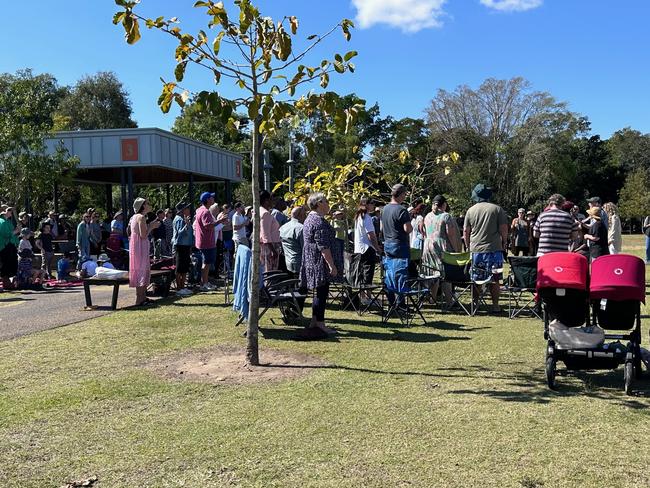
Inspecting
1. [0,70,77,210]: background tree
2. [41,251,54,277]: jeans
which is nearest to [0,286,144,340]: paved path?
[41,251,54,277]: jeans

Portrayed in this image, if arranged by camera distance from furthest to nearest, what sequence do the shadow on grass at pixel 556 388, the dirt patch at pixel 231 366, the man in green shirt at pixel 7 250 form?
the man in green shirt at pixel 7 250, the dirt patch at pixel 231 366, the shadow on grass at pixel 556 388

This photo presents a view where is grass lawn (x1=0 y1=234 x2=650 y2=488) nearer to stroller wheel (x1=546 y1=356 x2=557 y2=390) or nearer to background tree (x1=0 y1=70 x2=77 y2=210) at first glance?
stroller wheel (x1=546 y1=356 x2=557 y2=390)

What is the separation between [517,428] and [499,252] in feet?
17.3

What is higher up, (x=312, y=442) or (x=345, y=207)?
(x=345, y=207)

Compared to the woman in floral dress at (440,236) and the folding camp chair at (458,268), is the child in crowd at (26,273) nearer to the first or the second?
the woman in floral dress at (440,236)

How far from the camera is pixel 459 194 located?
44.7 m

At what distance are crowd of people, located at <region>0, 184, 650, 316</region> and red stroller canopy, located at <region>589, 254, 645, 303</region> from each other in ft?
9.36

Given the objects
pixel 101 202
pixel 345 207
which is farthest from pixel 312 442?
pixel 101 202

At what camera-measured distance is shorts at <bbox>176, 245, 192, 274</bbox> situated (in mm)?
12234

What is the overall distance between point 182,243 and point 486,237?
19.9ft

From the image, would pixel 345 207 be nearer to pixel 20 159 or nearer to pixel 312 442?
pixel 312 442

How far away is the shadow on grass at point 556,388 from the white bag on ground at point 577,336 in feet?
1.32

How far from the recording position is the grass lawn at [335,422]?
3635mm

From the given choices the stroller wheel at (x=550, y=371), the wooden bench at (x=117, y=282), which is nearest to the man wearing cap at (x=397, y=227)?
the stroller wheel at (x=550, y=371)
